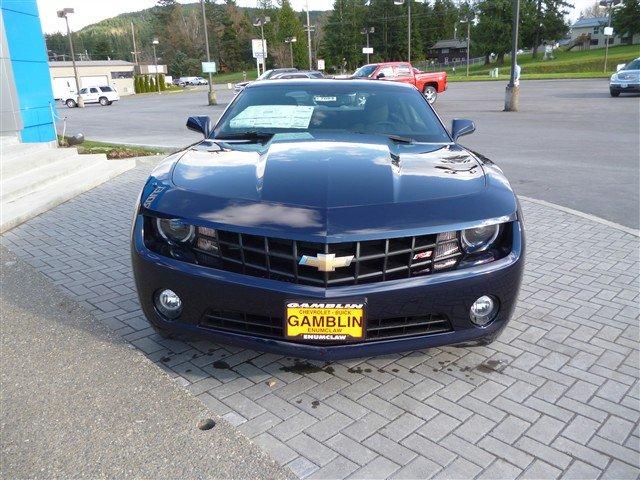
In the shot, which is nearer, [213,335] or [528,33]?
[213,335]

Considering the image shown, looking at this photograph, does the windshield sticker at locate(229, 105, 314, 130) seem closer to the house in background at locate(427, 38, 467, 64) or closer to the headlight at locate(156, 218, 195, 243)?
the headlight at locate(156, 218, 195, 243)

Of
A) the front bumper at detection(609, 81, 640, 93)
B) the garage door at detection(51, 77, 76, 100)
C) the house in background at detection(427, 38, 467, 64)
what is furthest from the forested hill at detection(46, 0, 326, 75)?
the front bumper at detection(609, 81, 640, 93)

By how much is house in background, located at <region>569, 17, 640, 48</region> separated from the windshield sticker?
9565 centimetres

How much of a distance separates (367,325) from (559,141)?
11.2m

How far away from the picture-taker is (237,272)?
104 inches

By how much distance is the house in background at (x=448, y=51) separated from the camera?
327ft

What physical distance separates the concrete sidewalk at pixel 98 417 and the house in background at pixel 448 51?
10366cm

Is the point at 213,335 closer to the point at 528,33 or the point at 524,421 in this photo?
the point at 524,421

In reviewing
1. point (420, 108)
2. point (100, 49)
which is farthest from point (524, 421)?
point (100, 49)

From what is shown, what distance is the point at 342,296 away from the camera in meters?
2.48

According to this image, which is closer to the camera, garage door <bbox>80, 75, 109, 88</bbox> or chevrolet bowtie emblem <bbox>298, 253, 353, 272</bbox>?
chevrolet bowtie emblem <bbox>298, 253, 353, 272</bbox>

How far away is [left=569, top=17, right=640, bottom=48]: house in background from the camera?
9085cm

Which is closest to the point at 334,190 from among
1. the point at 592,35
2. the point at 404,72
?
the point at 404,72

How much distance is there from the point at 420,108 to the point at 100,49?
124 m
